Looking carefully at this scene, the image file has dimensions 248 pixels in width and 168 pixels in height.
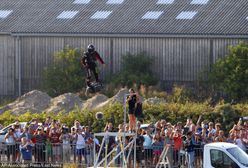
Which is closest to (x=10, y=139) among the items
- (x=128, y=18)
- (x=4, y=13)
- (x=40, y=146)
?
(x=40, y=146)

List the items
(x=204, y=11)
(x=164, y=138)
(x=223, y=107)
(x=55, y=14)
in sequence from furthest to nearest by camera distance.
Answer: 1. (x=55, y=14)
2. (x=204, y=11)
3. (x=223, y=107)
4. (x=164, y=138)

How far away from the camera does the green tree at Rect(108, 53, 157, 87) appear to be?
62031mm

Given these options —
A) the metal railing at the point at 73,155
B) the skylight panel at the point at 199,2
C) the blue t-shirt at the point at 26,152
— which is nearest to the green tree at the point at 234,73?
the skylight panel at the point at 199,2

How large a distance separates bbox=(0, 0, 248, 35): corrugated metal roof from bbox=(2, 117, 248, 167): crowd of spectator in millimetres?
16809

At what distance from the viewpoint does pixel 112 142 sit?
42.9m

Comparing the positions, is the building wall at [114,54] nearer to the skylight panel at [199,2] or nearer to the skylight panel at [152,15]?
the skylight panel at [152,15]

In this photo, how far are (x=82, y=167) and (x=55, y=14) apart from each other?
2699cm

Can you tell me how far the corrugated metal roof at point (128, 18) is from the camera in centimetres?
6256

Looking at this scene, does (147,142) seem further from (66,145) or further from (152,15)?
(152,15)

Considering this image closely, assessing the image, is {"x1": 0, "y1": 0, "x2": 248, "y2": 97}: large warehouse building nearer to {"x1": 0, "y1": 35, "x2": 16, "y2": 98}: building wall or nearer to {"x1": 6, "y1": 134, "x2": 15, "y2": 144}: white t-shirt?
{"x1": 0, "y1": 35, "x2": 16, "y2": 98}: building wall

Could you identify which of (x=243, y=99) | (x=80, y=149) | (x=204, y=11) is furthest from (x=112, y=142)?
(x=204, y=11)

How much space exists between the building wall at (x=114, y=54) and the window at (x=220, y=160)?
2340 cm

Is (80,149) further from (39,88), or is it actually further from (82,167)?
(39,88)

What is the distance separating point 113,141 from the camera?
4294cm
